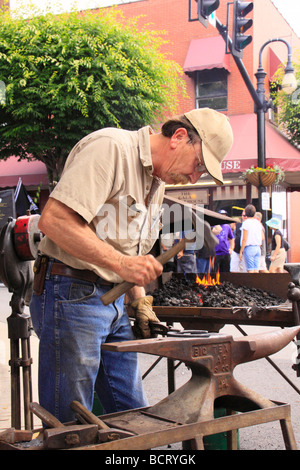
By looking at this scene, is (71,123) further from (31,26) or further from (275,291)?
(275,291)

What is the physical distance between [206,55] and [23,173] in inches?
309

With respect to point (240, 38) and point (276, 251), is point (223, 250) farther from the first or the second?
point (240, 38)

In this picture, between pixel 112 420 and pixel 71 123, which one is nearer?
pixel 112 420

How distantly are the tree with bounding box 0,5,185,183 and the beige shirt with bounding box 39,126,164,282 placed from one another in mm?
12345

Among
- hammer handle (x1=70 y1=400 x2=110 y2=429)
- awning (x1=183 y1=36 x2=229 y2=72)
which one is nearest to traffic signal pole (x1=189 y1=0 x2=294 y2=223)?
awning (x1=183 y1=36 x2=229 y2=72)

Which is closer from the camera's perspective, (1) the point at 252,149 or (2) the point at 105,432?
(2) the point at 105,432

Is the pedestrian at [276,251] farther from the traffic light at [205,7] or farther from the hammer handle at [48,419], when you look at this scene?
the hammer handle at [48,419]

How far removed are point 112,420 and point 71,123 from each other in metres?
13.7

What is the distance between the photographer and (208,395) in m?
1.96

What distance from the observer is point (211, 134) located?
2279 millimetres

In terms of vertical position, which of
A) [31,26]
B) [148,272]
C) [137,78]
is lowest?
[148,272]

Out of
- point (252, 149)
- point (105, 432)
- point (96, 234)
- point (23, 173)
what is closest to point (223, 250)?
point (252, 149)

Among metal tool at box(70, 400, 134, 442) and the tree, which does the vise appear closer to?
metal tool at box(70, 400, 134, 442)
